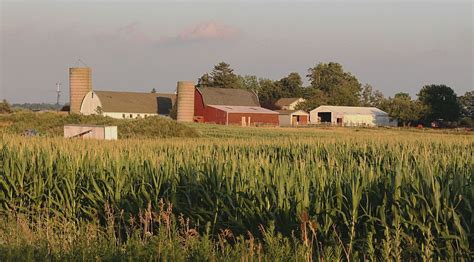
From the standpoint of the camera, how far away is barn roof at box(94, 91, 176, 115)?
9162cm

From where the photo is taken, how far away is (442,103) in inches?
3359

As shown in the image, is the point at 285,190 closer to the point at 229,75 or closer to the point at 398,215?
the point at 398,215

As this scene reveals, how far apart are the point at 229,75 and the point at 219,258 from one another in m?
115

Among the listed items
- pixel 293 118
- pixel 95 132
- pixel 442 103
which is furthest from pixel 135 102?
pixel 95 132

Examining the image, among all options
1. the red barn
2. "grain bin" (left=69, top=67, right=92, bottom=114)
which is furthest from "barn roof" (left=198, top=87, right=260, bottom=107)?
"grain bin" (left=69, top=67, right=92, bottom=114)

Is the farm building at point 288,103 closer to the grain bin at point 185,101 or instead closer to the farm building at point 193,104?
the farm building at point 193,104

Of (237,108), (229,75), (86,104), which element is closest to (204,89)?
(237,108)

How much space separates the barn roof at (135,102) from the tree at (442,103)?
44.2 m

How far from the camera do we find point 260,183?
835 cm

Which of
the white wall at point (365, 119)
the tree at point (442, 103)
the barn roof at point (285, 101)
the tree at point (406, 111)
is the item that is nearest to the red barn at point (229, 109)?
the white wall at point (365, 119)

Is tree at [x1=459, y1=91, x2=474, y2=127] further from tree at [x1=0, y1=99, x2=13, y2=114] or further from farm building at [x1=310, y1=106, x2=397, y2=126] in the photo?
tree at [x1=0, y1=99, x2=13, y2=114]

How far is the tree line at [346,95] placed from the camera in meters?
85.0

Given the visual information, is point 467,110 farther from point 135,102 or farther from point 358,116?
point 135,102

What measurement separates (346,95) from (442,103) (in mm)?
38630
